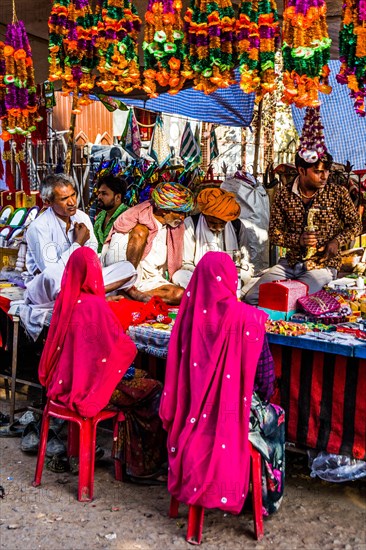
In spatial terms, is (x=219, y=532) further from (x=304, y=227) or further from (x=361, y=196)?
(x=361, y=196)

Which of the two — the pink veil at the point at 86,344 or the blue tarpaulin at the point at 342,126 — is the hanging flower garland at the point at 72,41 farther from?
the blue tarpaulin at the point at 342,126

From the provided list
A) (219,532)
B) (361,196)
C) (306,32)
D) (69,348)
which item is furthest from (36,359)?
(361,196)

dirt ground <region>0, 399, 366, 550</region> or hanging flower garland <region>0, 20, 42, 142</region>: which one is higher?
hanging flower garland <region>0, 20, 42, 142</region>

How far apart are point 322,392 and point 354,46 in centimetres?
201

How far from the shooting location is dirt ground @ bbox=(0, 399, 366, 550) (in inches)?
115

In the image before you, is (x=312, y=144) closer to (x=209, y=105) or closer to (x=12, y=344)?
(x=12, y=344)

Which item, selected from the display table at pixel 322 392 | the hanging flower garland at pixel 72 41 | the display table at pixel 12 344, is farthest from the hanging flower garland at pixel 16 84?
the display table at pixel 322 392

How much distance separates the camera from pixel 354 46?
376 centimetres

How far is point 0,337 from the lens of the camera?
15.9 feet

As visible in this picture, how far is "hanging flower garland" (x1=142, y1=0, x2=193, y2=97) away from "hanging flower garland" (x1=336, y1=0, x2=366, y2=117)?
1063mm

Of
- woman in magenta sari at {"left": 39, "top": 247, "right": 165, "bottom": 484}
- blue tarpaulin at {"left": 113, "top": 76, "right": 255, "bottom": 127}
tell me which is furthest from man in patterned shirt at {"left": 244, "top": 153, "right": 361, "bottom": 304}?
blue tarpaulin at {"left": 113, "top": 76, "right": 255, "bottom": 127}

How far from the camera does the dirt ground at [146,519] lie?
9.61ft

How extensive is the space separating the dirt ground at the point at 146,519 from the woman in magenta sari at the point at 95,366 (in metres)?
0.25

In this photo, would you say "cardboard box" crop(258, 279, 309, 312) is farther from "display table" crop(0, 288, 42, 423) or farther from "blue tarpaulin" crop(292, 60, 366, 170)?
"blue tarpaulin" crop(292, 60, 366, 170)
